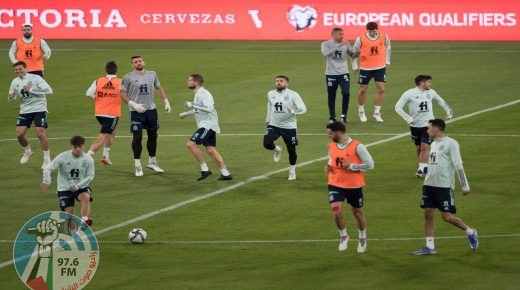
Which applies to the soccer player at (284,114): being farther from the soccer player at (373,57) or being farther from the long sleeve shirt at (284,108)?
the soccer player at (373,57)

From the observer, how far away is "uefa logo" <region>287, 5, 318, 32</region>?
53.2 m

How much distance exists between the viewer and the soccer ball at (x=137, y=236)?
21281 millimetres

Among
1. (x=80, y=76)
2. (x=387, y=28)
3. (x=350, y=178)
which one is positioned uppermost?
(x=387, y=28)

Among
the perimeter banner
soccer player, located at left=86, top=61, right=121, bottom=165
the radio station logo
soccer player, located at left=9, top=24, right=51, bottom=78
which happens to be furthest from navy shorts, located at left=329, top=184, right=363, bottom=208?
the perimeter banner

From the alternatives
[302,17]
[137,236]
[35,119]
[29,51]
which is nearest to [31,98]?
[35,119]

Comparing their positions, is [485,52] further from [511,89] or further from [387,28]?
[511,89]

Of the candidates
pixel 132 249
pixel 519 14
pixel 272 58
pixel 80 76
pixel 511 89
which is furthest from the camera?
pixel 519 14

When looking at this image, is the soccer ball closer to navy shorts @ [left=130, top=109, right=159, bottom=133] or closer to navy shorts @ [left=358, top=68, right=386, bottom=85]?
navy shorts @ [left=130, top=109, right=159, bottom=133]

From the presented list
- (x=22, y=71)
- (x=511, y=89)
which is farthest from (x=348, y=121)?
(x=22, y=71)

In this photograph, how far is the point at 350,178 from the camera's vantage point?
795 inches

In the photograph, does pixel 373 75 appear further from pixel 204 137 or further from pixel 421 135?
pixel 204 137

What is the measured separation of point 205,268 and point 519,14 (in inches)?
1356

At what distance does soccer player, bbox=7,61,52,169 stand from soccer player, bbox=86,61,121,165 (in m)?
1.05

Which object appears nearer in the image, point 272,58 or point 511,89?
point 511,89
